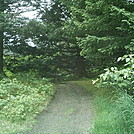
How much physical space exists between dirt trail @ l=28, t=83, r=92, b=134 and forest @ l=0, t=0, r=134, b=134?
289mm

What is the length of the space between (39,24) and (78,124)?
636 cm

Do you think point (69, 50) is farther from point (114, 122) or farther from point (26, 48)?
point (114, 122)

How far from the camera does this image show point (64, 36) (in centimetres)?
1079

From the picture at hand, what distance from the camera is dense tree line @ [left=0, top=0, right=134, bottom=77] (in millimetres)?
6539

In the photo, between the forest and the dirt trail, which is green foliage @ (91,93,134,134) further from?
the dirt trail

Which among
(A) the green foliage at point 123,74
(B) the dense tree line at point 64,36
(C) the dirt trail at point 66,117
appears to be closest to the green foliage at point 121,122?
(C) the dirt trail at point 66,117

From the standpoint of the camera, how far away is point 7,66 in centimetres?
1286

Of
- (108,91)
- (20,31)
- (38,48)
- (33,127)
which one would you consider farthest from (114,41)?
(38,48)

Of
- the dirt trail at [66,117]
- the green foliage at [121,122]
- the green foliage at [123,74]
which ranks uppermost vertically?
the green foliage at [123,74]

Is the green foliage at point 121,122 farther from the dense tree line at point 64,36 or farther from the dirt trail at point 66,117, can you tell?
the dense tree line at point 64,36

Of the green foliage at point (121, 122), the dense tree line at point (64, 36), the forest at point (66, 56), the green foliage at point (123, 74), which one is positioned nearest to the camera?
the green foliage at point (123, 74)

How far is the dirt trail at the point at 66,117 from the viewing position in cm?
474

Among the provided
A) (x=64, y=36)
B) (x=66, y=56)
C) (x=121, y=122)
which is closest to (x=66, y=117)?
(x=121, y=122)

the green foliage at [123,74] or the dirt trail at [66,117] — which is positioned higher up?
the green foliage at [123,74]
